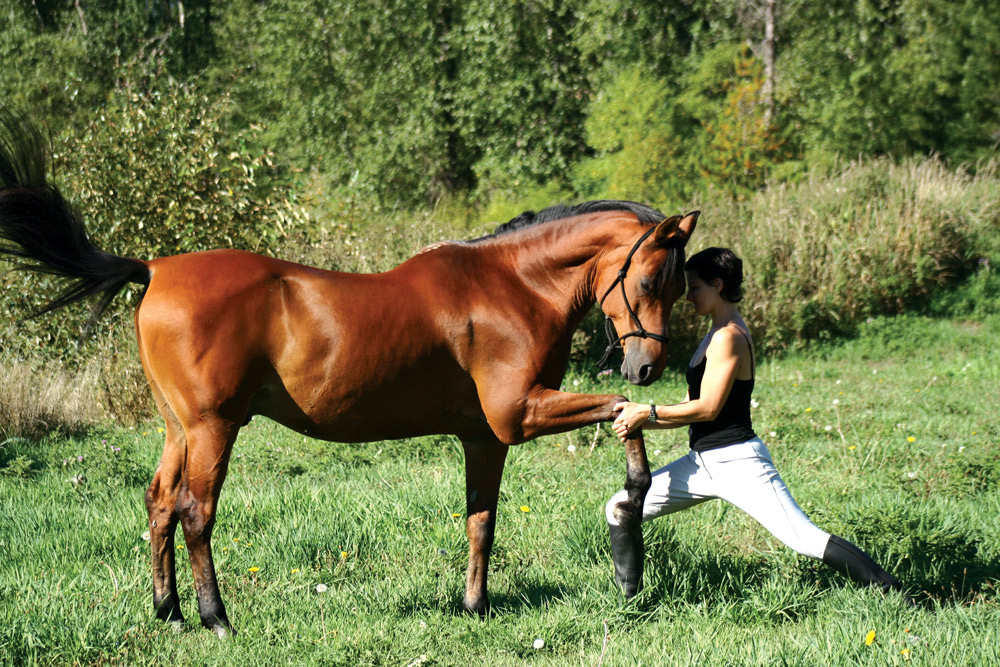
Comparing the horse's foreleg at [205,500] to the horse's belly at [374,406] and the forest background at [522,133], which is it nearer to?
the horse's belly at [374,406]

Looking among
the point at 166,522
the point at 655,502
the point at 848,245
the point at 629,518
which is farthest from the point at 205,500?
the point at 848,245

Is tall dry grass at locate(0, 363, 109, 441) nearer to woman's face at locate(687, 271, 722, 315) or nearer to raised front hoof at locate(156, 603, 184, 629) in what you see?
raised front hoof at locate(156, 603, 184, 629)

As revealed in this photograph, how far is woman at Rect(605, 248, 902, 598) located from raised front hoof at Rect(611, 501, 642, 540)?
0.05 meters

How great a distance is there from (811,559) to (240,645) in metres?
2.94

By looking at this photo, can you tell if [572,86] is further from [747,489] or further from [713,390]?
Answer: [747,489]

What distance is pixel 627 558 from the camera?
3.99m

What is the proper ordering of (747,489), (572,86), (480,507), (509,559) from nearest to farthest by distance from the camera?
(747,489)
(480,507)
(509,559)
(572,86)

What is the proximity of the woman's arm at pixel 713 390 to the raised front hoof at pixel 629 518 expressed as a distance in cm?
35

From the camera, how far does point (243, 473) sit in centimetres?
629

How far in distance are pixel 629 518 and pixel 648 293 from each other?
41.8 inches

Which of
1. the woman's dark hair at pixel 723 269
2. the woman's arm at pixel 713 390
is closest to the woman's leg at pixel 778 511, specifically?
the woman's arm at pixel 713 390

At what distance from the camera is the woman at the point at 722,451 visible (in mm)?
3744

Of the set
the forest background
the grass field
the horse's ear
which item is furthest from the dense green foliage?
the horse's ear

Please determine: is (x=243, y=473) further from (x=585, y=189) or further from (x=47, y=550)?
(x=585, y=189)
